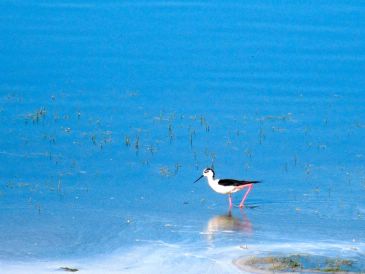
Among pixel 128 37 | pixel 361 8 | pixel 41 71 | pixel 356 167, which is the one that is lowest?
pixel 356 167

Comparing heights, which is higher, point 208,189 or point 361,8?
point 361,8

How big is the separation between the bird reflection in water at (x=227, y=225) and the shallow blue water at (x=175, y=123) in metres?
0.04

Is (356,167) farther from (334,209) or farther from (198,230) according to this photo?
(198,230)

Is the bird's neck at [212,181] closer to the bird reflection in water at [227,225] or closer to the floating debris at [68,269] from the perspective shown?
the bird reflection in water at [227,225]

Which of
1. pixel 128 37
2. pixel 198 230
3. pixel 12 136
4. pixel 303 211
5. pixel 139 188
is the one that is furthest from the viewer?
pixel 128 37

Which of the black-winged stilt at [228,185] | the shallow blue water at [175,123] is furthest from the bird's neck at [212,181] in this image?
the shallow blue water at [175,123]

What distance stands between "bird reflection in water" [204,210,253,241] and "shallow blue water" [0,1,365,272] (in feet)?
0.12

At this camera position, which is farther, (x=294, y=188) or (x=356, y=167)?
(x=356, y=167)

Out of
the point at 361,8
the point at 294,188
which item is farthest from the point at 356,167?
the point at 361,8

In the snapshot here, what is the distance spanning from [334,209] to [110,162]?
138 inches

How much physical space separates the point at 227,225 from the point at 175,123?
4.69 meters

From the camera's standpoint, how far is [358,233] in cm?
1239

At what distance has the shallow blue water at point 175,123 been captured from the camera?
1267 centimetres

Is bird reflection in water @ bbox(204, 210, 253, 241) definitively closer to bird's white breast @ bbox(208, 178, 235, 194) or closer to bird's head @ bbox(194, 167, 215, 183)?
bird's white breast @ bbox(208, 178, 235, 194)
